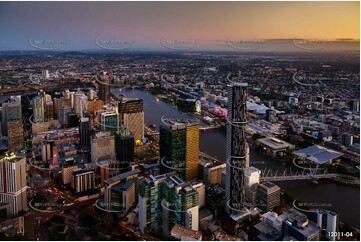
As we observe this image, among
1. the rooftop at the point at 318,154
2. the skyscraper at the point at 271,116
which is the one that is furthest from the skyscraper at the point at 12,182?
the skyscraper at the point at 271,116

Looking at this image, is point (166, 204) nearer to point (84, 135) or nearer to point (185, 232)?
point (185, 232)

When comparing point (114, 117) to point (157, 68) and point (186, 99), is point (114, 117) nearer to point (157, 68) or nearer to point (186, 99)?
point (157, 68)

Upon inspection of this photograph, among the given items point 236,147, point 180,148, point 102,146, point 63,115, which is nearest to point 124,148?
point 102,146

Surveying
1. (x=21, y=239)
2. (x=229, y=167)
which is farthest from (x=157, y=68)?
(x=21, y=239)

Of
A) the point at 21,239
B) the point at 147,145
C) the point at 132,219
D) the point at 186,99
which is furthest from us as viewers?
the point at 186,99

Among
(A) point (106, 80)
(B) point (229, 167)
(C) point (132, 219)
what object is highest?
(A) point (106, 80)

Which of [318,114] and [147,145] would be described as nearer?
→ [147,145]

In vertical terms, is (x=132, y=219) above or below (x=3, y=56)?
below
